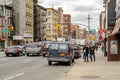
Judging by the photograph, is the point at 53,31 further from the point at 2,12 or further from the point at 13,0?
the point at 2,12

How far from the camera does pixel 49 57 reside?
31.3 m

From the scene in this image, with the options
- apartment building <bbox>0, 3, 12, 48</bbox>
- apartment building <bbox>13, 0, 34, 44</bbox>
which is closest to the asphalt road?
apartment building <bbox>0, 3, 12, 48</bbox>

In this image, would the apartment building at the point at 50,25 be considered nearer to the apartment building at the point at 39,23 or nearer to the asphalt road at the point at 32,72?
the apartment building at the point at 39,23

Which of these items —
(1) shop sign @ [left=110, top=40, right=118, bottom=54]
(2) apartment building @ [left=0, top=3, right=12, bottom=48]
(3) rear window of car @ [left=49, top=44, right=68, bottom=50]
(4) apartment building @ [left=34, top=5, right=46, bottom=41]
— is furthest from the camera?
(4) apartment building @ [left=34, top=5, right=46, bottom=41]

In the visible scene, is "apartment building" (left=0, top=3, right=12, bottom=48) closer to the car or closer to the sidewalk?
the car

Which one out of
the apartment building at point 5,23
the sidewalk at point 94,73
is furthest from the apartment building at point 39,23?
the sidewalk at point 94,73

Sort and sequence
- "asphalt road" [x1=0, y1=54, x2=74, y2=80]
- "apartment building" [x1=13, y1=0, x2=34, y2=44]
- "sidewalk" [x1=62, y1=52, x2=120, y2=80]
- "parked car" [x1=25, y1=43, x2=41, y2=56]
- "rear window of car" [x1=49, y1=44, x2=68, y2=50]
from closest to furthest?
"sidewalk" [x1=62, y1=52, x2=120, y2=80] < "asphalt road" [x1=0, y1=54, x2=74, y2=80] < "rear window of car" [x1=49, y1=44, x2=68, y2=50] < "parked car" [x1=25, y1=43, x2=41, y2=56] < "apartment building" [x1=13, y1=0, x2=34, y2=44]

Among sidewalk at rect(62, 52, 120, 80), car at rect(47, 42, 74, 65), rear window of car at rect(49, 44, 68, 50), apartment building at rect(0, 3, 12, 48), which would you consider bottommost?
sidewalk at rect(62, 52, 120, 80)

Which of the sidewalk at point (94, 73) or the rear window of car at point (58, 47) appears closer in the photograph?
the sidewalk at point (94, 73)

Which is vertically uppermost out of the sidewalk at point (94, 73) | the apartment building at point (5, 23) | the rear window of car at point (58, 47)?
the apartment building at point (5, 23)

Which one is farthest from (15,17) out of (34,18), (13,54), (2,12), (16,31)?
(13,54)

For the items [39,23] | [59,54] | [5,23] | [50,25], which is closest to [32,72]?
[59,54]

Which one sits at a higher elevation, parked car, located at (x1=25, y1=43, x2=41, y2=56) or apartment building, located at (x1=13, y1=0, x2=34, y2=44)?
apartment building, located at (x1=13, y1=0, x2=34, y2=44)

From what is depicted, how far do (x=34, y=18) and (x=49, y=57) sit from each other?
3735 inches
